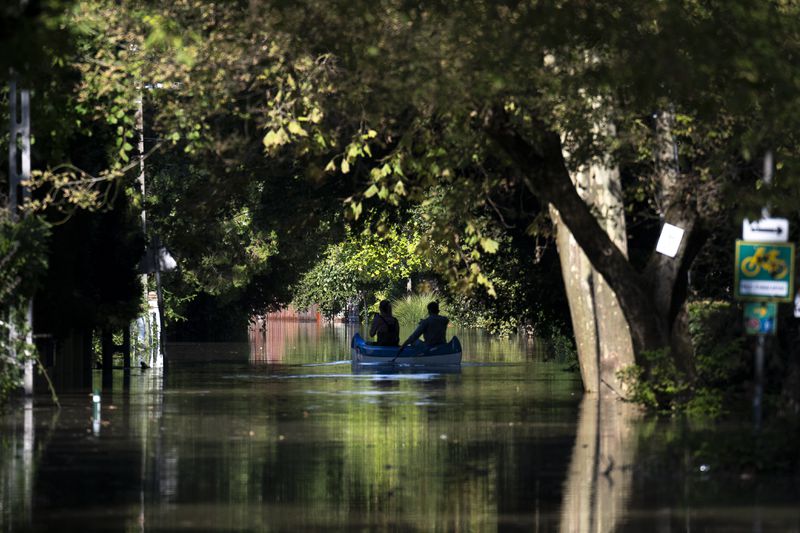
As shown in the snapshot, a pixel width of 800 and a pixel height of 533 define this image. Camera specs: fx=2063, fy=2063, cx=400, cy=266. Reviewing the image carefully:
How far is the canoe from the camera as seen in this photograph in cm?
4316

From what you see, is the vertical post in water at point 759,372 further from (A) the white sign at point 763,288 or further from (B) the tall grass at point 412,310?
(B) the tall grass at point 412,310

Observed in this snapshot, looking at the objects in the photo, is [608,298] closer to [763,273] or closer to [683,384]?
[683,384]

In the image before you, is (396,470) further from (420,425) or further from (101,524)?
(420,425)

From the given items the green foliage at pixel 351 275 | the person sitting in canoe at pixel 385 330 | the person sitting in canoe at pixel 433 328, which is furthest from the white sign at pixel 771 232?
the green foliage at pixel 351 275

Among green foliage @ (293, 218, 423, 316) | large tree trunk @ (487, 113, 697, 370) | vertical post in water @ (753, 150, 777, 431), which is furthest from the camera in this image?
green foliage @ (293, 218, 423, 316)

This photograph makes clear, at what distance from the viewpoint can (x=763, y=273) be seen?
1950 centimetres

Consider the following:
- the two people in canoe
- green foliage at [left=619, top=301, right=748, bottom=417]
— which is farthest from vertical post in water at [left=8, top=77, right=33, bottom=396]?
the two people in canoe

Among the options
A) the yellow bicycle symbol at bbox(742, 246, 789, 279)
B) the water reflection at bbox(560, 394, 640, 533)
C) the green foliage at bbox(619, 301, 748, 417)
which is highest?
the yellow bicycle symbol at bbox(742, 246, 789, 279)

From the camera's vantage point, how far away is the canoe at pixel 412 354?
43.2 m

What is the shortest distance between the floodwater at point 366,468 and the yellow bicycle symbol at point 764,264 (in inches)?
61.2

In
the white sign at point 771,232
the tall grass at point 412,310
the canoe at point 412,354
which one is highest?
the tall grass at point 412,310

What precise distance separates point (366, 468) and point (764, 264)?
479cm

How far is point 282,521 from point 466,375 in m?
25.6

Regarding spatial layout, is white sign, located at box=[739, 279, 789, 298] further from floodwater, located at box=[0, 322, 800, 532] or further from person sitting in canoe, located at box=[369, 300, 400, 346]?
person sitting in canoe, located at box=[369, 300, 400, 346]
